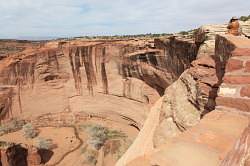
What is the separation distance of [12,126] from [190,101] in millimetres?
17049

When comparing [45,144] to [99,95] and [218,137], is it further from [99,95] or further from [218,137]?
[218,137]

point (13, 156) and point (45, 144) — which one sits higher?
point (13, 156)

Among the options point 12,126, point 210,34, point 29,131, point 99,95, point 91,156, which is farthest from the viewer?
point 12,126

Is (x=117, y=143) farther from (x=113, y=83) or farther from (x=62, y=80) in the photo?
(x=62, y=80)

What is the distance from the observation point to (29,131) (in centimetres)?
1867

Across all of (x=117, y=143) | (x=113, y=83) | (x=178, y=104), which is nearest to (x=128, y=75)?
(x=113, y=83)

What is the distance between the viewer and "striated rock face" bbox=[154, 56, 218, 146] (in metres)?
4.41

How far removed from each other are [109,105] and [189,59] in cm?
770

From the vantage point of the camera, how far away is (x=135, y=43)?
16844mm

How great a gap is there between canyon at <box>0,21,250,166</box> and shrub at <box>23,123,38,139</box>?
6 cm

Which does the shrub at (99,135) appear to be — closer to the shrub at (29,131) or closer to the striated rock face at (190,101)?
the shrub at (29,131)

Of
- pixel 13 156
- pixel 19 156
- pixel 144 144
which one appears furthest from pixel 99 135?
pixel 144 144

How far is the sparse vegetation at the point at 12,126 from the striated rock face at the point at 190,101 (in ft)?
53.2

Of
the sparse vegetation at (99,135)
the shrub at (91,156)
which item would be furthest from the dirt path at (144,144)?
the sparse vegetation at (99,135)
